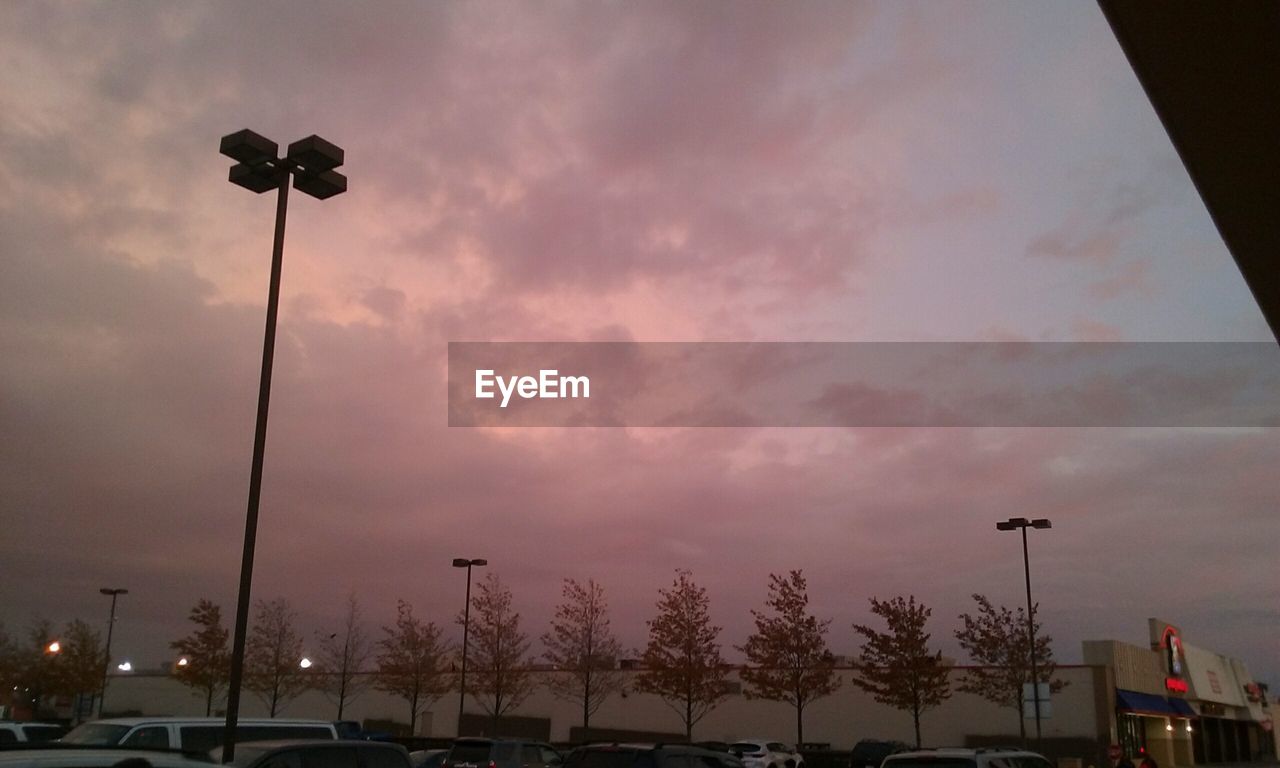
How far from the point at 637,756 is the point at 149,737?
24.4ft

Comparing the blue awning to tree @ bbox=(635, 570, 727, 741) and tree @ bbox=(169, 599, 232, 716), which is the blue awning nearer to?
tree @ bbox=(635, 570, 727, 741)

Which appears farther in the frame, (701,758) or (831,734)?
(831,734)

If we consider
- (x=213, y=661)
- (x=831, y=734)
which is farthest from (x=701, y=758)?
(x=213, y=661)

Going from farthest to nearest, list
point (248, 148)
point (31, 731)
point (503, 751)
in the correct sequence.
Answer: point (503, 751)
point (31, 731)
point (248, 148)

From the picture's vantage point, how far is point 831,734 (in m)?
51.8

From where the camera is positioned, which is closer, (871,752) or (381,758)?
(381,758)

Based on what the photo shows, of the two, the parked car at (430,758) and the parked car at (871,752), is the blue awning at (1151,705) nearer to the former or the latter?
the parked car at (871,752)

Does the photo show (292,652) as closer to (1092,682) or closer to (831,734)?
(831,734)

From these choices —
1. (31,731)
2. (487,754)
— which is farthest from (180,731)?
(487,754)

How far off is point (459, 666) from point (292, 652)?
30.7 feet

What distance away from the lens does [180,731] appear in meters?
16.9

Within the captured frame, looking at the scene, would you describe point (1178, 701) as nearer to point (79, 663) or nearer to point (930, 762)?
point (930, 762)

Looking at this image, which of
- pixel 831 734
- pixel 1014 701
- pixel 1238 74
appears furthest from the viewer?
pixel 831 734

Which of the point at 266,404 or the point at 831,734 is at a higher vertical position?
the point at 266,404
